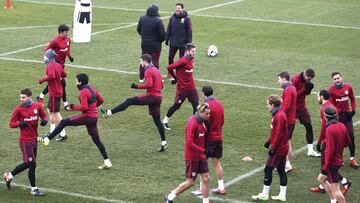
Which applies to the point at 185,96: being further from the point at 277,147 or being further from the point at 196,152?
the point at 196,152

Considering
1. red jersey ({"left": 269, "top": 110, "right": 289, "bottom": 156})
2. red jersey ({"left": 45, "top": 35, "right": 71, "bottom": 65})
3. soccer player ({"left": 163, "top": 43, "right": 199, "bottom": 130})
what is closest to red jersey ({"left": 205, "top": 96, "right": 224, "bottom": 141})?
red jersey ({"left": 269, "top": 110, "right": 289, "bottom": 156})

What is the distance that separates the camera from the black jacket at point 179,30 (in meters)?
25.2

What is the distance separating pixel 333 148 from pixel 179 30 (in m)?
11.2

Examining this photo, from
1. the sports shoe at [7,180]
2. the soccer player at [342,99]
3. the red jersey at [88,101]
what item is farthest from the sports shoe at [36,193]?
the soccer player at [342,99]

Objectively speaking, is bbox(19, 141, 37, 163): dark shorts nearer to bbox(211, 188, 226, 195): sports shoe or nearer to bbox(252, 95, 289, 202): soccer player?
bbox(211, 188, 226, 195): sports shoe

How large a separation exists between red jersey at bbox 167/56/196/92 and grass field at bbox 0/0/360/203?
1.17m

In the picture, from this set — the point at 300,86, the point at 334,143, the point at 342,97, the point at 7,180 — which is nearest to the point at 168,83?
the point at 300,86

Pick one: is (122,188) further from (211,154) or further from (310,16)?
(310,16)

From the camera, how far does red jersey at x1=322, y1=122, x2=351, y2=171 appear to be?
14719 millimetres

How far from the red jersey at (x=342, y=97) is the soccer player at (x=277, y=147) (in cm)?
250

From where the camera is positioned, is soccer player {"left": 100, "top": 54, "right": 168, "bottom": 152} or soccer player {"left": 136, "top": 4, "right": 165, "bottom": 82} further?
soccer player {"left": 136, "top": 4, "right": 165, "bottom": 82}

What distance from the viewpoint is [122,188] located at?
16.4 m

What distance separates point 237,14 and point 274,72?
34.5 ft

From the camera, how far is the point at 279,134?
50.7 feet
